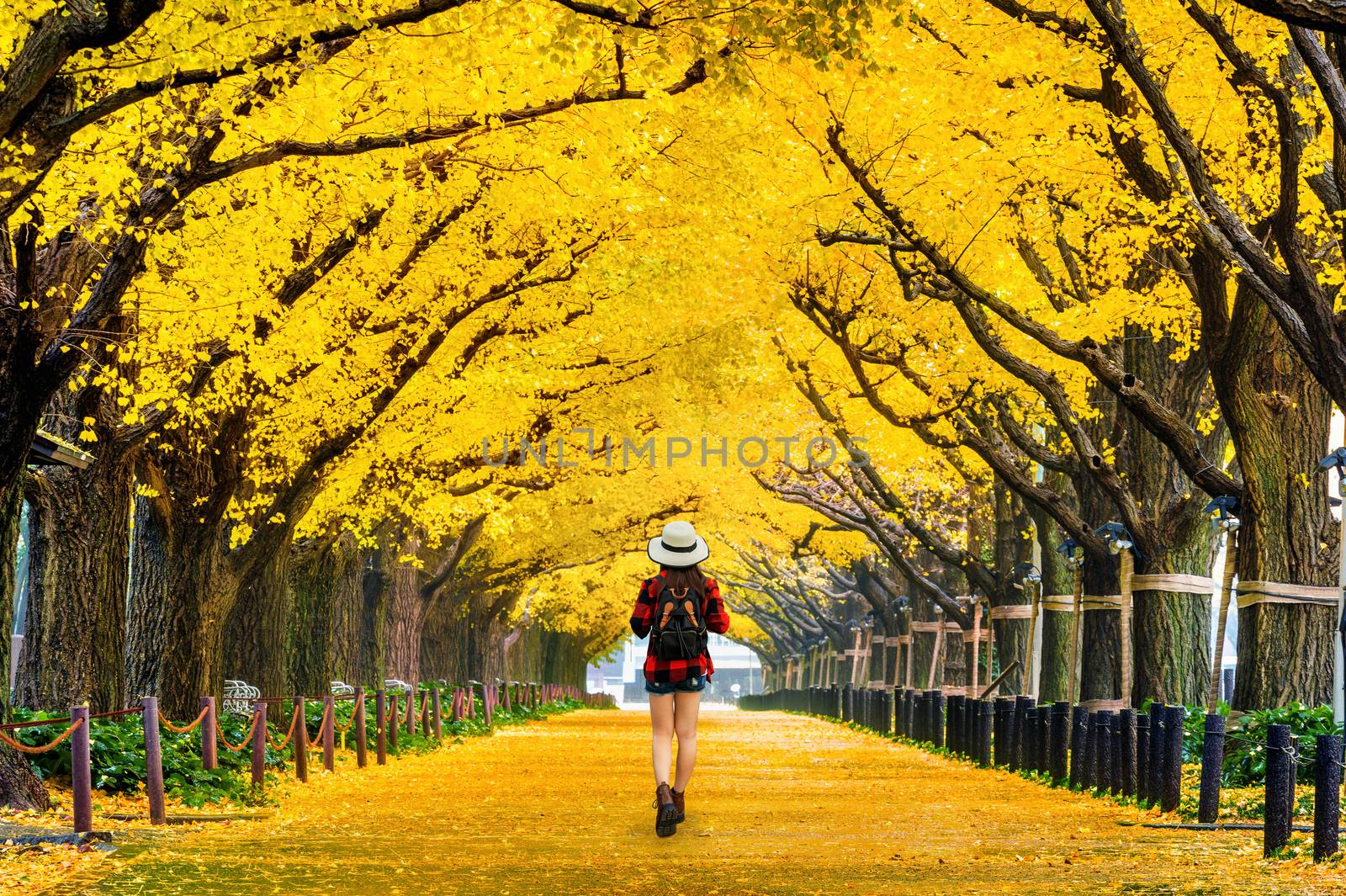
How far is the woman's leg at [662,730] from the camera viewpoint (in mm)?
11180

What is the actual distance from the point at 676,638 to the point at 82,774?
12.5 ft

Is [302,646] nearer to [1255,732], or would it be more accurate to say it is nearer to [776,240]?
[776,240]

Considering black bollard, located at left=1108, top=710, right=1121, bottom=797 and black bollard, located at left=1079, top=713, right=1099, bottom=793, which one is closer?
black bollard, located at left=1108, top=710, right=1121, bottom=797

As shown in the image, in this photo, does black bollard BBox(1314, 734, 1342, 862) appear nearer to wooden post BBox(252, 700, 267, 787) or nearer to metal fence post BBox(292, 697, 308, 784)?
wooden post BBox(252, 700, 267, 787)

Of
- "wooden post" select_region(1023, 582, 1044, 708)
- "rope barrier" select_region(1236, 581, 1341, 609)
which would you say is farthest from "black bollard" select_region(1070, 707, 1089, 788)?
"wooden post" select_region(1023, 582, 1044, 708)

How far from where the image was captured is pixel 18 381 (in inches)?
466

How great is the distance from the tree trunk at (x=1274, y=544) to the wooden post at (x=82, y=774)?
10.9 meters

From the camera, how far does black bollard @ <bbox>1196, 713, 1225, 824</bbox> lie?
12.1 metres

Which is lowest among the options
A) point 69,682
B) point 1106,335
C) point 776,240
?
point 69,682

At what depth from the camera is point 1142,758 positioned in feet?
47.3

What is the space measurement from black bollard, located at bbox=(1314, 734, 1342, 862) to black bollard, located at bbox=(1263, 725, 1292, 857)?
53cm

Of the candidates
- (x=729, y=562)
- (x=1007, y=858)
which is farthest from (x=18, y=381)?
(x=729, y=562)

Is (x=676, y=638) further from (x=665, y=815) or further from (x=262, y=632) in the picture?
(x=262, y=632)

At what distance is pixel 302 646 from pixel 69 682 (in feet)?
37.5
